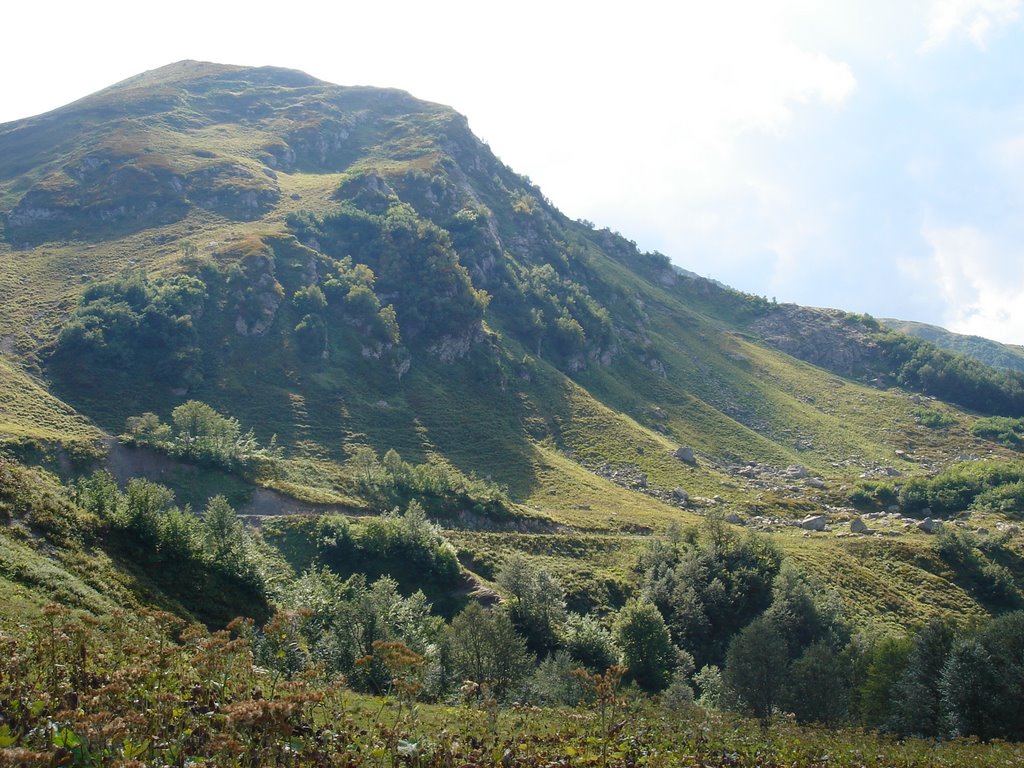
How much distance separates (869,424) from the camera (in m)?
153

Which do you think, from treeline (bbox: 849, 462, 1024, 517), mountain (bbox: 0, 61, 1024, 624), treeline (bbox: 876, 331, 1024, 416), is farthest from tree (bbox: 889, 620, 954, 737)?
treeline (bbox: 876, 331, 1024, 416)

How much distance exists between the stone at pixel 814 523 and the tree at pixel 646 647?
54.0 meters

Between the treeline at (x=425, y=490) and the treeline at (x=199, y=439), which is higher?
the treeline at (x=425, y=490)

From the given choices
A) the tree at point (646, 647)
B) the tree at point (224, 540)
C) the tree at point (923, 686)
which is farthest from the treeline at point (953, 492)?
the tree at point (224, 540)

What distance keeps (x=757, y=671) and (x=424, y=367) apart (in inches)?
3751

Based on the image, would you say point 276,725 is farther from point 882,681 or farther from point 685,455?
point 685,455

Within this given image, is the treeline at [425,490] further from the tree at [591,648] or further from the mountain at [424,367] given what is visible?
the tree at [591,648]

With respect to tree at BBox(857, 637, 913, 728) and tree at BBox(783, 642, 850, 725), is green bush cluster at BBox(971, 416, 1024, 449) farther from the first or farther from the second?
tree at BBox(783, 642, 850, 725)

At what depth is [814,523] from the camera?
96.6 m

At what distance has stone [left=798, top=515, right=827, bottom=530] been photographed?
96.0m

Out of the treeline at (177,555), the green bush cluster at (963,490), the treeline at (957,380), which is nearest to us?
the treeline at (177,555)

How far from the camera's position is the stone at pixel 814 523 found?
315 feet

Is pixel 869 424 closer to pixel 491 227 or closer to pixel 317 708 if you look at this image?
pixel 491 227

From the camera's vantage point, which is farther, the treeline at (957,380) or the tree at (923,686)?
the treeline at (957,380)
